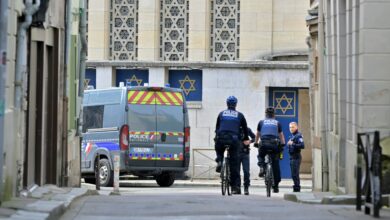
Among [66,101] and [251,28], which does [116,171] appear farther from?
[251,28]

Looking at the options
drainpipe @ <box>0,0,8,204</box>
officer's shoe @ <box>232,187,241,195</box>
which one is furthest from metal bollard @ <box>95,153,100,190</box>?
drainpipe @ <box>0,0,8,204</box>

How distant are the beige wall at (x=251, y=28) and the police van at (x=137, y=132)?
519 centimetres

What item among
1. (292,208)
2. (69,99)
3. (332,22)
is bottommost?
(292,208)

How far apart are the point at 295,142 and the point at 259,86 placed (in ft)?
24.7

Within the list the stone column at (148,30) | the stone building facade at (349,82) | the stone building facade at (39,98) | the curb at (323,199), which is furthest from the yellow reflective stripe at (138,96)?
the curb at (323,199)

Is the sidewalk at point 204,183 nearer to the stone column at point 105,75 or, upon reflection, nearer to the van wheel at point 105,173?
the van wheel at point 105,173

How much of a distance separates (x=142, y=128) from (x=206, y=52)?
5.92m

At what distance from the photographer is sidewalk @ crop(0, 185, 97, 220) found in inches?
481

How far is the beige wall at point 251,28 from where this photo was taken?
31.5 m

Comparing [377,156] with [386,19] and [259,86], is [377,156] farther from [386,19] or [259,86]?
[259,86]

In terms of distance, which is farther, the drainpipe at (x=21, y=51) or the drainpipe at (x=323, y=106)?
the drainpipe at (x=323, y=106)

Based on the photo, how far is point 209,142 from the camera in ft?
103

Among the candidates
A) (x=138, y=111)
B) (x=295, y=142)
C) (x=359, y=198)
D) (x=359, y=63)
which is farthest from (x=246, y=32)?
(x=359, y=198)

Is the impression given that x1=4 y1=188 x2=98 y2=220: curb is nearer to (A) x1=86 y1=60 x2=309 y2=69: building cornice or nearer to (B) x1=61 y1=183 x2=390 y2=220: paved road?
(B) x1=61 y1=183 x2=390 y2=220: paved road
